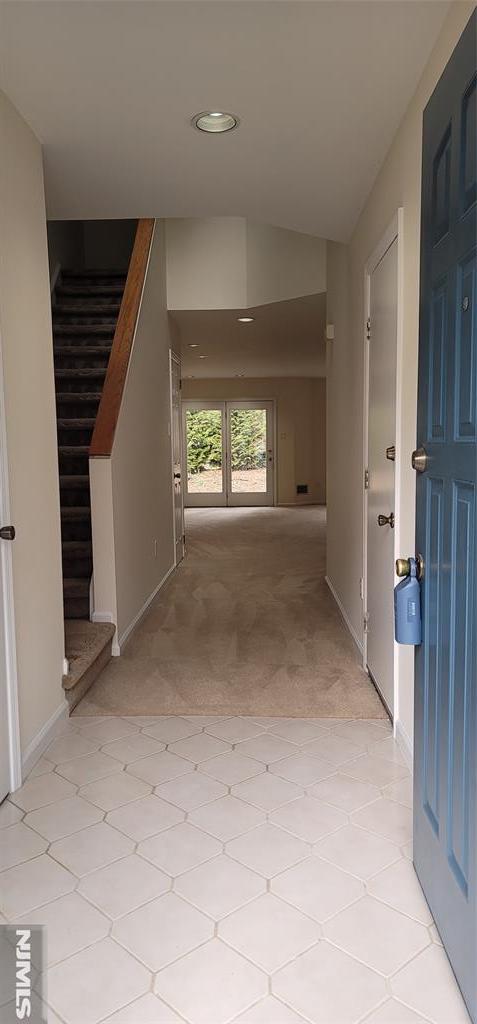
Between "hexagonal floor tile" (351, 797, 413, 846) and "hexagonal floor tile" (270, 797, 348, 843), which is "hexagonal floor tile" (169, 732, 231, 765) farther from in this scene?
"hexagonal floor tile" (351, 797, 413, 846)

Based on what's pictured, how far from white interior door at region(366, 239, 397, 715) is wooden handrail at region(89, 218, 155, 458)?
149 cm

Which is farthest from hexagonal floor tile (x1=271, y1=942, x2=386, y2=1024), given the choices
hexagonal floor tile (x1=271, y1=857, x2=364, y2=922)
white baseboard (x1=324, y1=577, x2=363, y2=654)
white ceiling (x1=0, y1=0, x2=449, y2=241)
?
white ceiling (x1=0, y1=0, x2=449, y2=241)

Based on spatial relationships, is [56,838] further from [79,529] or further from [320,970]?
[79,529]

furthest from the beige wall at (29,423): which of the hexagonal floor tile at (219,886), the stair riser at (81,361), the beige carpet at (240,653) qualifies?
the stair riser at (81,361)

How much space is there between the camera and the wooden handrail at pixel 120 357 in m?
3.94

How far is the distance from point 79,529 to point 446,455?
3281 mm

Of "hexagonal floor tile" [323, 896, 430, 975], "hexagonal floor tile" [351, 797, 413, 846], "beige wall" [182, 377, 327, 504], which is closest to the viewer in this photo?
"hexagonal floor tile" [323, 896, 430, 975]

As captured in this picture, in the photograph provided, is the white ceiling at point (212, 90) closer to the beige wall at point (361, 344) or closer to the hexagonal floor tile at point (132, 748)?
the beige wall at point (361, 344)

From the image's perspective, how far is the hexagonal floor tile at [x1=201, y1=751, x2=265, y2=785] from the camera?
2.48 m

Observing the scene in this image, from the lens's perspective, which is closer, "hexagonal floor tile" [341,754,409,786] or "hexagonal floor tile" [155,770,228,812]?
"hexagonal floor tile" [155,770,228,812]

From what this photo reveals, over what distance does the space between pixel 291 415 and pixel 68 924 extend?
11410 millimetres

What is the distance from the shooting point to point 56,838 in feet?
6.89

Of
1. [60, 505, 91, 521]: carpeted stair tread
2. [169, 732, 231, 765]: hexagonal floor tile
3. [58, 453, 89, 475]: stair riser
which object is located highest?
[58, 453, 89, 475]: stair riser

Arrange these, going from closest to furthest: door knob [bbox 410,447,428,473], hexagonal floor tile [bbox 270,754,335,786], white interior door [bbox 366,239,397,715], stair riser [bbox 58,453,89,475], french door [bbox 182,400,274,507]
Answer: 1. door knob [bbox 410,447,428,473]
2. hexagonal floor tile [bbox 270,754,335,786]
3. white interior door [bbox 366,239,397,715]
4. stair riser [bbox 58,453,89,475]
5. french door [bbox 182,400,274,507]
